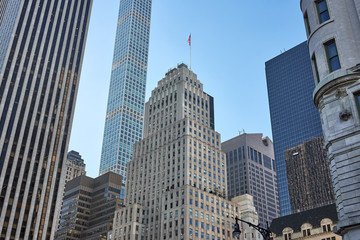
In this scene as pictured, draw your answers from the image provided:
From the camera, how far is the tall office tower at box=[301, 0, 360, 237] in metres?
27.2

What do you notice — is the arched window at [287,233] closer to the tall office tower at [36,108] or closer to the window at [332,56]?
the tall office tower at [36,108]

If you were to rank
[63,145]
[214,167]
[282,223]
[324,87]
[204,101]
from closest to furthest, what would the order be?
1. [324,87]
2. [282,223]
3. [63,145]
4. [214,167]
5. [204,101]

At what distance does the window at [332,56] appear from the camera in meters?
32.3

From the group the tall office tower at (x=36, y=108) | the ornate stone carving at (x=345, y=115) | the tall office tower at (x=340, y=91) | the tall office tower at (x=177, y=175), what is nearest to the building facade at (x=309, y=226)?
the tall office tower at (x=177, y=175)

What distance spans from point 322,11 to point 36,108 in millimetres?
101387

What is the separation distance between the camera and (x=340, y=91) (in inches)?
1207

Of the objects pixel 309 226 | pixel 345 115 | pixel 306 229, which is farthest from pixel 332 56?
pixel 306 229

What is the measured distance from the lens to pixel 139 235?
134 metres

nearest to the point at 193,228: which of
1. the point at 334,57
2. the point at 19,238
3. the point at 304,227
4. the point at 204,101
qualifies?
the point at 304,227

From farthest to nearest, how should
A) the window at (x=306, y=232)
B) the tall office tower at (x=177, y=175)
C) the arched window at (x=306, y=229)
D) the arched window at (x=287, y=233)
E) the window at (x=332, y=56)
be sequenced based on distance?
the tall office tower at (x=177, y=175) → the arched window at (x=287, y=233) → the arched window at (x=306, y=229) → the window at (x=306, y=232) → the window at (x=332, y=56)

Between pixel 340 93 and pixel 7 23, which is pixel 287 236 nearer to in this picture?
pixel 340 93

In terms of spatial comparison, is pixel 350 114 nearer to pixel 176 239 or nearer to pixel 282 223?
pixel 282 223

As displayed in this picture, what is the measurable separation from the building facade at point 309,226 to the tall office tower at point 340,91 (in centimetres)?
6132

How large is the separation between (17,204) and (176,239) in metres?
49.2
